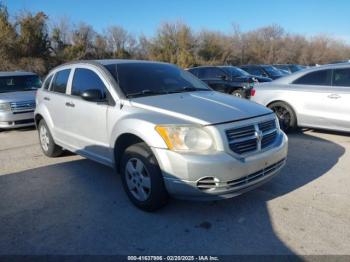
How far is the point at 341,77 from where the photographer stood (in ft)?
22.4

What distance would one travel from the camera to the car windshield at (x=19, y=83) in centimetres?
998

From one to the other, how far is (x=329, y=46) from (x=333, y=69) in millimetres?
67595

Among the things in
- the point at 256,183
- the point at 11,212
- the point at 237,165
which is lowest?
the point at 11,212

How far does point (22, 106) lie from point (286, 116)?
678cm

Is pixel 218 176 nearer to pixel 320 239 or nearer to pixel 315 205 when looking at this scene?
pixel 320 239

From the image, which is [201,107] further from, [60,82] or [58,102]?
[60,82]

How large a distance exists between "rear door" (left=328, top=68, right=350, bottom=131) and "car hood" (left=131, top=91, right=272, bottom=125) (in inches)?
128

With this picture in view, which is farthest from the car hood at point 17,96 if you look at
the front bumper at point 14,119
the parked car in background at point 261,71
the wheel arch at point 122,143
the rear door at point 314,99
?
the parked car in background at point 261,71

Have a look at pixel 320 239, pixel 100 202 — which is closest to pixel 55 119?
pixel 100 202

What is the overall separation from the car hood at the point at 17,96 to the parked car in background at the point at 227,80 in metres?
5.87

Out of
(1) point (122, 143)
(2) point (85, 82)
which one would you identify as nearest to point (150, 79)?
(2) point (85, 82)

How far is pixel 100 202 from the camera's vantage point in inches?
167

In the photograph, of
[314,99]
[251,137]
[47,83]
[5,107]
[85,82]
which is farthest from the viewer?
[5,107]

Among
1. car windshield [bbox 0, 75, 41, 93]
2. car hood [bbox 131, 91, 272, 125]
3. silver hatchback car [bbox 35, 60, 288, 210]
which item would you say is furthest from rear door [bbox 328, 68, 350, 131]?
car windshield [bbox 0, 75, 41, 93]
